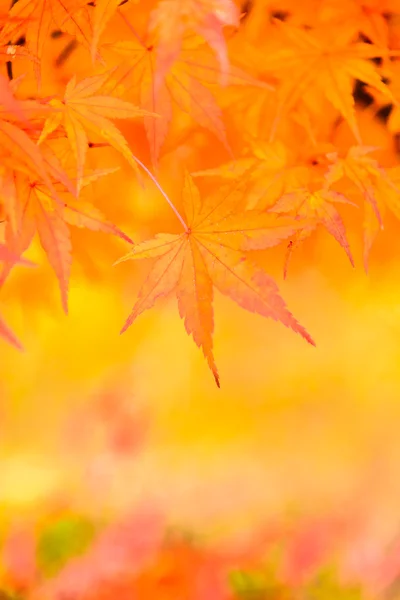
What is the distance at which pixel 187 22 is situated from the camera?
402 mm

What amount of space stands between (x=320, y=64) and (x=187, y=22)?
30 centimetres

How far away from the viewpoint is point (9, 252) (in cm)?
44

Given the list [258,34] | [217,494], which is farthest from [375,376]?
[258,34]

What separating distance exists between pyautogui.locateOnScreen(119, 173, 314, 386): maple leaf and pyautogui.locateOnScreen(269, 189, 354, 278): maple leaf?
0.05 m

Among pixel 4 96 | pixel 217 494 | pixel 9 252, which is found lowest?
pixel 217 494

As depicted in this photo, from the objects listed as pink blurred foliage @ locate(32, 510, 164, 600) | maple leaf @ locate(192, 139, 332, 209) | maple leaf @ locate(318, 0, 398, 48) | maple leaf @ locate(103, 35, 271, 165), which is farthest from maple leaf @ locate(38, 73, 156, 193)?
pink blurred foliage @ locate(32, 510, 164, 600)

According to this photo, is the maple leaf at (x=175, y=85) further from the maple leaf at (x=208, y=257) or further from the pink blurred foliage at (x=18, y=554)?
the pink blurred foliage at (x=18, y=554)

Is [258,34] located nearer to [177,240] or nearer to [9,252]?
[177,240]

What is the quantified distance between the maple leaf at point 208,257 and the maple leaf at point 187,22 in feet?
0.51

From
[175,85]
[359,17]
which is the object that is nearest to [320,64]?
[359,17]

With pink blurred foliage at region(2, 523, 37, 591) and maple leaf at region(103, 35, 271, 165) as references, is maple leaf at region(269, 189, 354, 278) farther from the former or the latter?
pink blurred foliage at region(2, 523, 37, 591)

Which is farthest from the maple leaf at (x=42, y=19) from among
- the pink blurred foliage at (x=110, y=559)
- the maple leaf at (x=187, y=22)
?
the pink blurred foliage at (x=110, y=559)

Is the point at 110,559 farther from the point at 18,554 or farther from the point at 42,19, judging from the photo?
the point at 42,19

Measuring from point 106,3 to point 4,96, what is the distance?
0.15 metres
